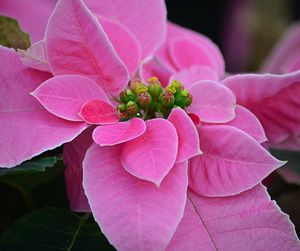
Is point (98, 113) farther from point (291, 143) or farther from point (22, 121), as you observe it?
point (291, 143)

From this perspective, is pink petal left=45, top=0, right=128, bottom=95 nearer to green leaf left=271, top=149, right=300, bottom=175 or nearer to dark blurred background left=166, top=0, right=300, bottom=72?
green leaf left=271, top=149, right=300, bottom=175

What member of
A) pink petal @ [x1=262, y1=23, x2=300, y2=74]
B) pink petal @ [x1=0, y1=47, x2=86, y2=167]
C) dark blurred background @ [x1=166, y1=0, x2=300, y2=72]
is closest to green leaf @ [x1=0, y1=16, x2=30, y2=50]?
pink petal @ [x1=0, y1=47, x2=86, y2=167]

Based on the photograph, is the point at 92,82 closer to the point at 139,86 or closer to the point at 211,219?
the point at 139,86

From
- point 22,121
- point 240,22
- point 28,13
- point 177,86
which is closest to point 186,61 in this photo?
point 177,86

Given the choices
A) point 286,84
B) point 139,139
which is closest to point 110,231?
point 139,139

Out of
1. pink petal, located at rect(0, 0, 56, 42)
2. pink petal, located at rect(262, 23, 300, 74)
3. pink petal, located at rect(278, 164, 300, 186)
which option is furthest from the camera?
pink petal, located at rect(262, 23, 300, 74)

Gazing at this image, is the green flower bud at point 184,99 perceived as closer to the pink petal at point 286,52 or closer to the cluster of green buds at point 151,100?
the cluster of green buds at point 151,100

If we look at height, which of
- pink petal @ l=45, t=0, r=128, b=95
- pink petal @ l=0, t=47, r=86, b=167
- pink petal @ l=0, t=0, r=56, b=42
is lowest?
pink petal @ l=0, t=0, r=56, b=42
